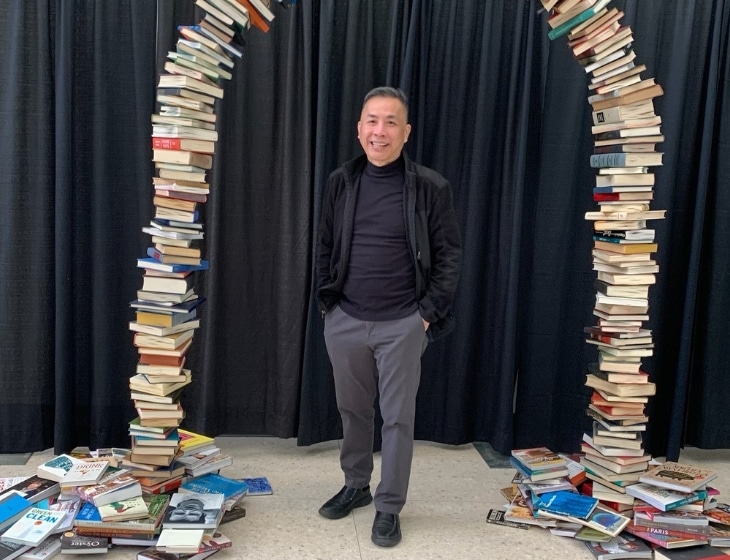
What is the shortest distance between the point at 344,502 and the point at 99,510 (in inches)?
36.5

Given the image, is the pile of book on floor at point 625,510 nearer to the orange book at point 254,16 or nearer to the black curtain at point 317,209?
the black curtain at point 317,209

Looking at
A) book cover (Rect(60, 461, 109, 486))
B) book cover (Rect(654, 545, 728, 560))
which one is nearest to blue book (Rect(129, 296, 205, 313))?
book cover (Rect(60, 461, 109, 486))

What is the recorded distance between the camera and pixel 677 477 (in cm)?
287

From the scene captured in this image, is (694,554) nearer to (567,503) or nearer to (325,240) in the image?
(567,503)

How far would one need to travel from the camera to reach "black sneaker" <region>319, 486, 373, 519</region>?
110 inches

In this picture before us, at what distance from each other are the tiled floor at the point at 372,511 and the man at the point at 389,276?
0.55 ft

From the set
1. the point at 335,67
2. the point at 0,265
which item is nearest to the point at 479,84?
the point at 335,67

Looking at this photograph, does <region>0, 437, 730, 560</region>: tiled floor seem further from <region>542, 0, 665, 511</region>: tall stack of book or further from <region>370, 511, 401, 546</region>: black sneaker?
<region>542, 0, 665, 511</region>: tall stack of book

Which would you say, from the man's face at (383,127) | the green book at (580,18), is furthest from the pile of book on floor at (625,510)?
the green book at (580,18)

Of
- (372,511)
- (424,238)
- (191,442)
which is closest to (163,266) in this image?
(191,442)

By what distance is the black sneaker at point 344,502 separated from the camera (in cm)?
280

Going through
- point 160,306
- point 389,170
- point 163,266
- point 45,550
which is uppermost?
point 389,170

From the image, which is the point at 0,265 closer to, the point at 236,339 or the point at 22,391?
the point at 22,391

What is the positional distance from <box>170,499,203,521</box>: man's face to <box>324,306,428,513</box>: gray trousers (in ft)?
2.08
